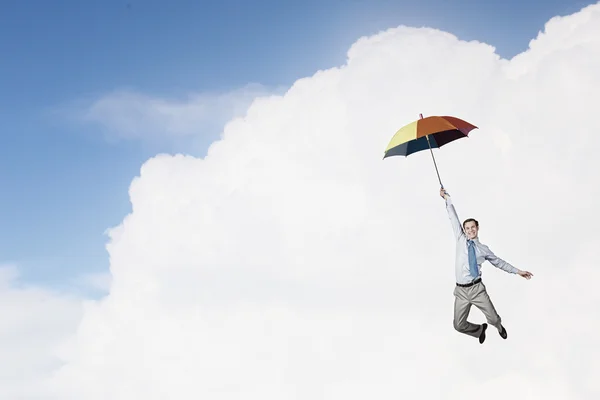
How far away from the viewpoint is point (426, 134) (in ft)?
43.1

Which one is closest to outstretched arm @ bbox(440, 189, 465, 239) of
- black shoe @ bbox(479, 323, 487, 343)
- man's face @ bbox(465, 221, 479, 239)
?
man's face @ bbox(465, 221, 479, 239)

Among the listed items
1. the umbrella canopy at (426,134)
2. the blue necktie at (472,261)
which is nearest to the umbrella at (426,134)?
the umbrella canopy at (426,134)

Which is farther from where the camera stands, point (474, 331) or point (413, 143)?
point (413, 143)

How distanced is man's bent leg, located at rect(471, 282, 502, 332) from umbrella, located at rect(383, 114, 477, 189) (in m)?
2.15

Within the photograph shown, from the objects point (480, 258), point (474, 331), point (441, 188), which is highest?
point (441, 188)

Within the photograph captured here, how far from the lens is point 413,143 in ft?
47.3

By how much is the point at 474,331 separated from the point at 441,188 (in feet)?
9.76

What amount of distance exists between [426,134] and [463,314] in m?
3.67

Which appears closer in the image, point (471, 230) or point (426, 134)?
point (471, 230)

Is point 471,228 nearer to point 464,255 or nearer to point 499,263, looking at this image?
point 464,255

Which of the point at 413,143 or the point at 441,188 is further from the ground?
the point at 413,143

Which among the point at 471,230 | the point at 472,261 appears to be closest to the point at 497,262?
the point at 472,261

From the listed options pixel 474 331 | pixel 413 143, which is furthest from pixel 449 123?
pixel 474 331

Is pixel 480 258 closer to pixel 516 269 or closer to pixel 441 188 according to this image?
pixel 516 269
